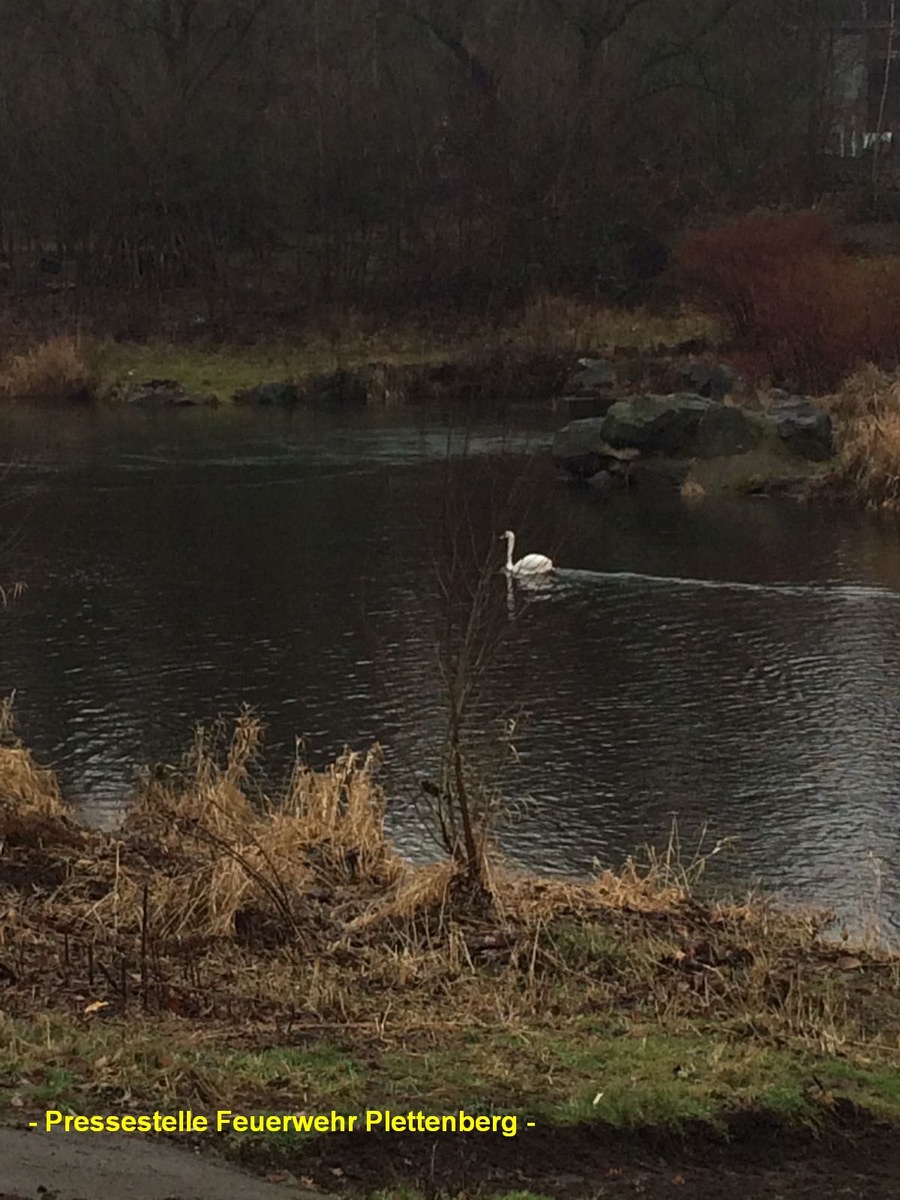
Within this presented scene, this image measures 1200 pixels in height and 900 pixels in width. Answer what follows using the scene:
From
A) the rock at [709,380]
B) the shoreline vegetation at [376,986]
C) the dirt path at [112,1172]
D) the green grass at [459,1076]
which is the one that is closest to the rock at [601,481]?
the rock at [709,380]

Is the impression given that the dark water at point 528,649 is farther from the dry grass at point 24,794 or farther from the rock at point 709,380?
the rock at point 709,380

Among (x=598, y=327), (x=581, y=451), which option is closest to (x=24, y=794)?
(x=581, y=451)

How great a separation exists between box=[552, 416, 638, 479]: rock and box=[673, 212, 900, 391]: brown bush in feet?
23.3

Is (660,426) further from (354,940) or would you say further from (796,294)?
(354,940)

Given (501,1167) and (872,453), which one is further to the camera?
(872,453)

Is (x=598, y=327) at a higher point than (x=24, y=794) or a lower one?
higher

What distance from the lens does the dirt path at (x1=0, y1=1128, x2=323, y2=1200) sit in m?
4.24

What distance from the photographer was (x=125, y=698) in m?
15.2

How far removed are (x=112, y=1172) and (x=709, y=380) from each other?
32.2 metres

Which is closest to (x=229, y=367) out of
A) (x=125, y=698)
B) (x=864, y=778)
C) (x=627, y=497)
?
(x=627, y=497)

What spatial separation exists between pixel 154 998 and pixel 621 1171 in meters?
2.22

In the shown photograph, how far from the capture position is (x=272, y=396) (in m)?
40.7

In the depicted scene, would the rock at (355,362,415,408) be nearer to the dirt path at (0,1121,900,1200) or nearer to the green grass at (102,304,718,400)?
the green grass at (102,304,718,400)

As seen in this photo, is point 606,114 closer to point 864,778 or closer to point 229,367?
point 229,367
